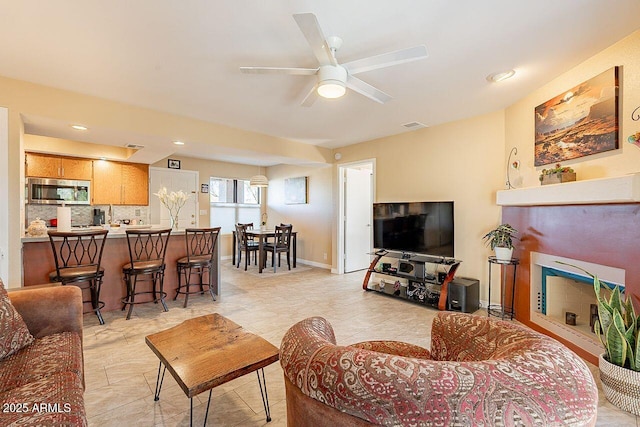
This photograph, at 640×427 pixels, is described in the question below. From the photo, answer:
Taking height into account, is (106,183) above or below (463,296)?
above

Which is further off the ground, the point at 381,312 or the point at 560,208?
the point at 560,208

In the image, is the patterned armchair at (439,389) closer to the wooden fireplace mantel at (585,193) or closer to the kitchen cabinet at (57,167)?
the wooden fireplace mantel at (585,193)

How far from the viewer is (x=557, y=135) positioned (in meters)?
2.79

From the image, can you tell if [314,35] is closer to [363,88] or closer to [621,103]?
[363,88]

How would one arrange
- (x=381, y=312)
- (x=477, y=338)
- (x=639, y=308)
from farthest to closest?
(x=381, y=312), (x=639, y=308), (x=477, y=338)

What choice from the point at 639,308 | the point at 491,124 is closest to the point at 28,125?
the point at 491,124

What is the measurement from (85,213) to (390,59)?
6181mm

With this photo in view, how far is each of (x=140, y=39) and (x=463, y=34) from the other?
2350 millimetres

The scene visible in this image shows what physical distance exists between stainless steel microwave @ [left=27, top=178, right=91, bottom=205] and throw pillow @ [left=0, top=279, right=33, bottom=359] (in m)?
4.34

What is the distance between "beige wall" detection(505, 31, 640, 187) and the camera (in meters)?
2.10

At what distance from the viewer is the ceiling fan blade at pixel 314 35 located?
1537 millimetres

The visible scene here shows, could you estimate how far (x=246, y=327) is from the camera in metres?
3.10

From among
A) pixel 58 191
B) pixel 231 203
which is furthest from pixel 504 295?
pixel 58 191

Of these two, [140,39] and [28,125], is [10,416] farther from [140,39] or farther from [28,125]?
[28,125]
